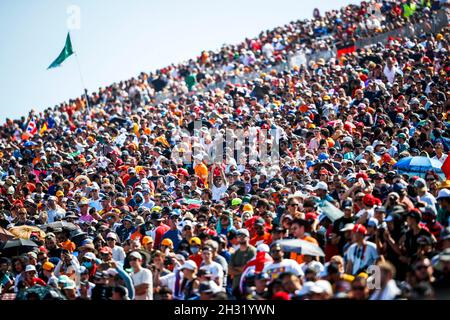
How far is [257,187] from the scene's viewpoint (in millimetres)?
17188

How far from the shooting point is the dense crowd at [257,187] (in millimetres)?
10922

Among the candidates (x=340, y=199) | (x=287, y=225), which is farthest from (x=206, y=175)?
(x=287, y=225)

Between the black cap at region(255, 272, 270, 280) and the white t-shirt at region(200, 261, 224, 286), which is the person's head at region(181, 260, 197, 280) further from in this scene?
the black cap at region(255, 272, 270, 280)

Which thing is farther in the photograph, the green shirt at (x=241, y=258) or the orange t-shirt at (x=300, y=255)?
the green shirt at (x=241, y=258)

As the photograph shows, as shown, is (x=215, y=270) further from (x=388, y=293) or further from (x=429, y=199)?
(x=388, y=293)

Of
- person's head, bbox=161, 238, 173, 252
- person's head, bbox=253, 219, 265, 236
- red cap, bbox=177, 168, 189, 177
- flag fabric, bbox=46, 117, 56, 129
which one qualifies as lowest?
person's head, bbox=161, 238, 173, 252

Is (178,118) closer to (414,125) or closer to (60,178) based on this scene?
(60,178)

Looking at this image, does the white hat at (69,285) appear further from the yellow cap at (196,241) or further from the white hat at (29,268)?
the yellow cap at (196,241)

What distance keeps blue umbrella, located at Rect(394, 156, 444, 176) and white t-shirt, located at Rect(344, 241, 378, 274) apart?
468 cm

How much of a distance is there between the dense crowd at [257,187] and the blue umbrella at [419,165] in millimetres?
115

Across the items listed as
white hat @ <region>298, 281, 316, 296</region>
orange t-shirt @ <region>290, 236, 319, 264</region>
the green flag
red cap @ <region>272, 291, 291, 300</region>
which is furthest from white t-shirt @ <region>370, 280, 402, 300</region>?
the green flag

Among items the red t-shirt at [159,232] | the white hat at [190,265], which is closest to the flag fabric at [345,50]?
the red t-shirt at [159,232]

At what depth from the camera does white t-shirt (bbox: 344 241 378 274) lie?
10719 mm

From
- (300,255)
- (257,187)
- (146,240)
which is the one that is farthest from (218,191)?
(300,255)
